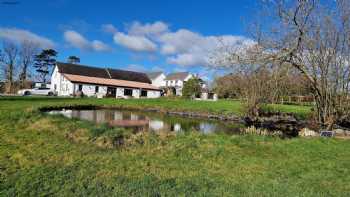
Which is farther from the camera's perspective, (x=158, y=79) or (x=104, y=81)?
(x=158, y=79)

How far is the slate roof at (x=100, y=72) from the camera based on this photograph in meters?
45.0

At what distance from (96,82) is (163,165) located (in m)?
40.4

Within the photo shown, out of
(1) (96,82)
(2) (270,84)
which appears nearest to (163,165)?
(2) (270,84)

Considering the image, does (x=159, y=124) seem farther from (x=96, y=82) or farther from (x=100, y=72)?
(x=100, y=72)

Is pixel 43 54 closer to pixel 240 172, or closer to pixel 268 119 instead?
pixel 268 119

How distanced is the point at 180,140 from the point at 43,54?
66085mm

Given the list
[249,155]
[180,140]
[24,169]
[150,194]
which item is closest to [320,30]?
[249,155]

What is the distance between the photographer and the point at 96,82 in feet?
144

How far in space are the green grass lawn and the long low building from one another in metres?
33.4

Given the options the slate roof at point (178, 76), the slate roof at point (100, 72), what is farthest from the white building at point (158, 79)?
the slate roof at point (100, 72)

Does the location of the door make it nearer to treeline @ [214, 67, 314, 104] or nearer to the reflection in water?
the reflection in water

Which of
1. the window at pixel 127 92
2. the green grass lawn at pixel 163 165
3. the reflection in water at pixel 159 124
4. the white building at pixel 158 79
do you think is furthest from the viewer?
the white building at pixel 158 79

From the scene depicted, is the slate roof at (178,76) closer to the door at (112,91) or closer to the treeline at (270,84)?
the door at (112,91)

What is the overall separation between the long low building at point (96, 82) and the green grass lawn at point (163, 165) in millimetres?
33380
